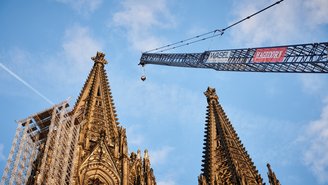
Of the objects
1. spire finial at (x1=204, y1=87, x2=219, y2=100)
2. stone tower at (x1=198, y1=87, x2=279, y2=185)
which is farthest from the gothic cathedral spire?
spire finial at (x1=204, y1=87, x2=219, y2=100)

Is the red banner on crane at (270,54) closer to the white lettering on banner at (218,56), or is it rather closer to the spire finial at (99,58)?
the white lettering on banner at (218,56)

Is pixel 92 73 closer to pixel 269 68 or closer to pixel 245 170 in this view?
pixel 245 170

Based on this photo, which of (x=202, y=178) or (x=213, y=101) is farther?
(x=213, y=101)

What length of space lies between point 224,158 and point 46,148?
1565 centimetres

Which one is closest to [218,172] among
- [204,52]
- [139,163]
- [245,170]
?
[245,170]

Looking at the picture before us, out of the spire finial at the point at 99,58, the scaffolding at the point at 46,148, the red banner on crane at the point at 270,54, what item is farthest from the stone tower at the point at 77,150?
the red banner on crane at the point at 270,54

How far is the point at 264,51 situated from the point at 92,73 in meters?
24.9

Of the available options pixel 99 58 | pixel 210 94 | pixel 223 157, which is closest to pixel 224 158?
pixel 223 157

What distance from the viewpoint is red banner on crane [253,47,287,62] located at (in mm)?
23672

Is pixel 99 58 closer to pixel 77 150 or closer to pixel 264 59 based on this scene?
pixel 77 150

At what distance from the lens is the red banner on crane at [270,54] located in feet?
77.7

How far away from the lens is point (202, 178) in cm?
3666

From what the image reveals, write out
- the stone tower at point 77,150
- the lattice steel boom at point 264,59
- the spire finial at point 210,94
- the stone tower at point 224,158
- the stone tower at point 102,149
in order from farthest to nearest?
the spire finial at point 210,94 → the stone tower at point 224,158 → the stone tower at point 102,149 → the stone tower at point 77,150 → the lattice steel boom at point 264,59

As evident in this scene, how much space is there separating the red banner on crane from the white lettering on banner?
3.44m
